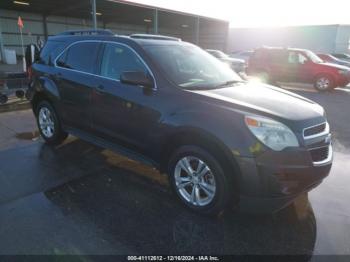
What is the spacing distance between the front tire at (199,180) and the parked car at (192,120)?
0.03 ft

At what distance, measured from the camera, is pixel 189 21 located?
99.2 ft

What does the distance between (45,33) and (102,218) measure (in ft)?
96.6

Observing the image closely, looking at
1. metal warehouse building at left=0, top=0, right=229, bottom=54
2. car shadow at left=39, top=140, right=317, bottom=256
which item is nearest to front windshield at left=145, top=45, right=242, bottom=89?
car shadow at left=39, top=140, right=317, bottom=256

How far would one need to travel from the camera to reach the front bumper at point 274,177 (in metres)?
2.57

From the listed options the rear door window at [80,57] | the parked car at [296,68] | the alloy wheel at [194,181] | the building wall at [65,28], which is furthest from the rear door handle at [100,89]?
the building wall at [65,28]

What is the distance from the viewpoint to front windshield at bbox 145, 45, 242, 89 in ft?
11.1

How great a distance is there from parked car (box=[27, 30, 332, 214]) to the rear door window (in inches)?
0.6

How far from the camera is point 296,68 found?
1281 cm

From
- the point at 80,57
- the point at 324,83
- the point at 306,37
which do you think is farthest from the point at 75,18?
the point at 80,57

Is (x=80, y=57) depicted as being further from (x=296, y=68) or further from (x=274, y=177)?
(x=296, y=68)

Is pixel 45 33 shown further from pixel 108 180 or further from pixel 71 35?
pixel 108 180

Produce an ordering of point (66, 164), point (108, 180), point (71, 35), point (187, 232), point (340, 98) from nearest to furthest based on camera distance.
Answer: point (187, 232) < point (108, 180) < point (66, 164) < point (71, 35) < point (340, 98)

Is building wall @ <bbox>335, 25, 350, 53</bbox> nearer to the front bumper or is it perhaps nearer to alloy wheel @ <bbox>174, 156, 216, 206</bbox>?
the front bumper

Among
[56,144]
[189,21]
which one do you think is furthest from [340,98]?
[189,21]
